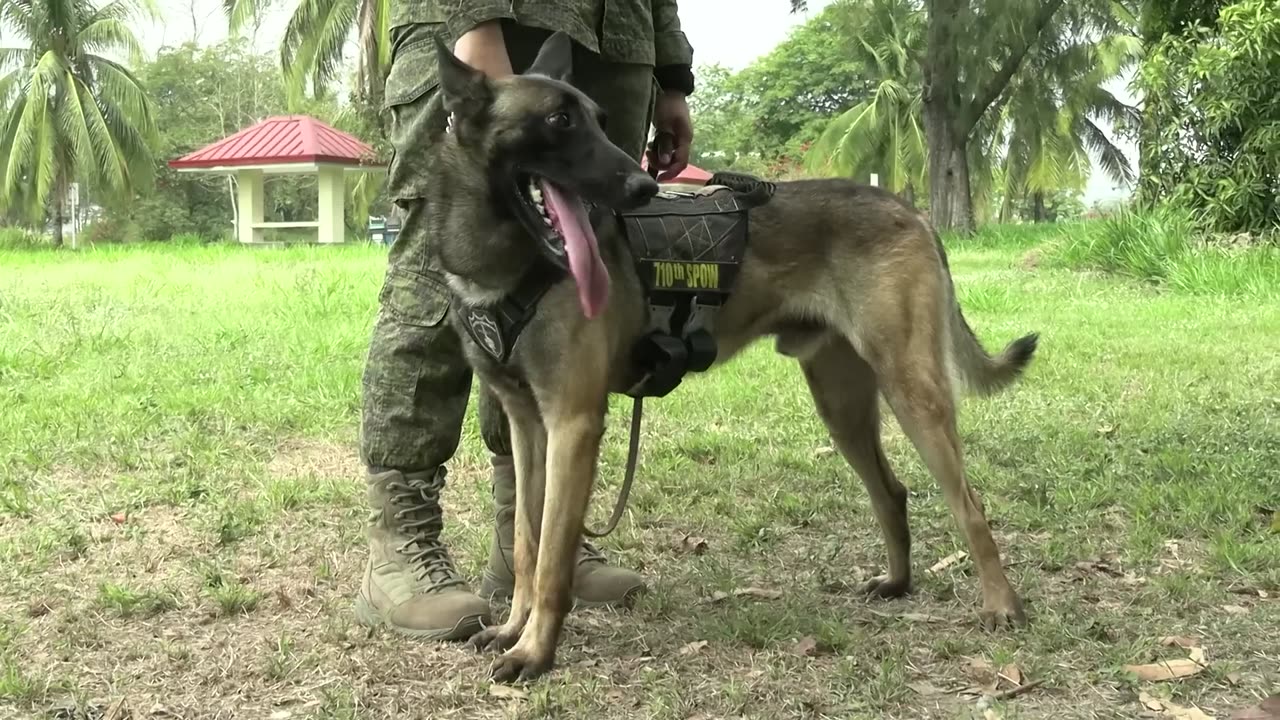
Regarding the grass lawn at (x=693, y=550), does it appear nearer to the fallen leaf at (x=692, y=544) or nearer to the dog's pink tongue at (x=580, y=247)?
the fallen leaf at (x=692, y=544)

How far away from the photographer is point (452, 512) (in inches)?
145

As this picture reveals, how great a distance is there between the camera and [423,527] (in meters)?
2.81

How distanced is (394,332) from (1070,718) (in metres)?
1.85

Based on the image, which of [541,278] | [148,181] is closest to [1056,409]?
[541,278]

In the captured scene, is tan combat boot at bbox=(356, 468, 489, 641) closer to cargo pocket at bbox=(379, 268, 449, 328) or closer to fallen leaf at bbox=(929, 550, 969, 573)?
cargo pocket at bbox=(379, 268, 449, 328)

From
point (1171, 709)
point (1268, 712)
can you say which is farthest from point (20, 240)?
point (1268, 712)

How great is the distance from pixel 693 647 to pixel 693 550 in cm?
83

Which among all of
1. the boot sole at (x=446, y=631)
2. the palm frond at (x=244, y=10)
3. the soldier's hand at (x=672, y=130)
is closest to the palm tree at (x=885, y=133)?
the palm frond at (x=244, y=10)

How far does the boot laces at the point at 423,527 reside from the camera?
9.00ft

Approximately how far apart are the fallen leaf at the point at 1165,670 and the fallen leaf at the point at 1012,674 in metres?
0.24

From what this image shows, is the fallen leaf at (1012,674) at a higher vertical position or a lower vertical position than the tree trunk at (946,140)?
lower

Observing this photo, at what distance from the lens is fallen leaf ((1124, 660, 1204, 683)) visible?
229cm

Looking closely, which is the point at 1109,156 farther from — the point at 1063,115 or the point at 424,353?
the point at 424,353

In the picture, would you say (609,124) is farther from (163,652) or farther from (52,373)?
(52,373)
